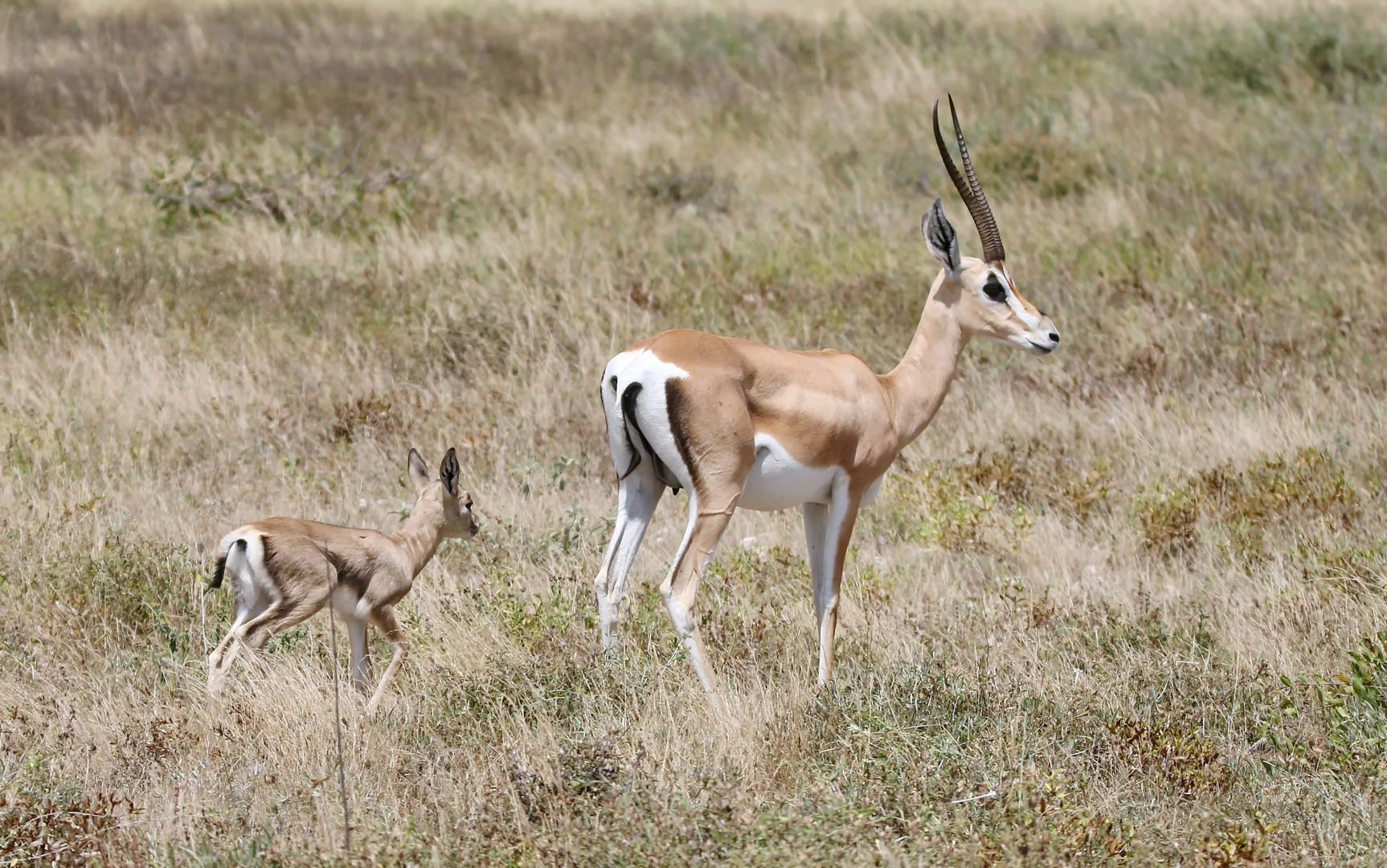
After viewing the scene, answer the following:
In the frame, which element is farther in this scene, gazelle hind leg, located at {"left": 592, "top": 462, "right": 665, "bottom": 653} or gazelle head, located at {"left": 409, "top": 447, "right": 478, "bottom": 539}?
gazelle head, located at {"left": 409, "top": 447, "right": 478, "bottom": 539}

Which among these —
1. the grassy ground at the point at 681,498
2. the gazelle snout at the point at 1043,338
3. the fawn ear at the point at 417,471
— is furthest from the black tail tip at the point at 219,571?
the gazelle snout at the point at 1043,338

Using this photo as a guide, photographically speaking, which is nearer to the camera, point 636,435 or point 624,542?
point 636,435

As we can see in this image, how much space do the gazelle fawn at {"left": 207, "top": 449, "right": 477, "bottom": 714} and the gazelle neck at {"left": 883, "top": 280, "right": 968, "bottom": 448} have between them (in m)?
1.94

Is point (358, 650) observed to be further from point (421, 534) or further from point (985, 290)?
point (985, 290)

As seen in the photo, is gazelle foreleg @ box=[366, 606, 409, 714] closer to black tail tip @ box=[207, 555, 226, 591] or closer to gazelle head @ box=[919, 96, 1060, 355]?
black tail tip @ box=[207, 555, 226, 591]

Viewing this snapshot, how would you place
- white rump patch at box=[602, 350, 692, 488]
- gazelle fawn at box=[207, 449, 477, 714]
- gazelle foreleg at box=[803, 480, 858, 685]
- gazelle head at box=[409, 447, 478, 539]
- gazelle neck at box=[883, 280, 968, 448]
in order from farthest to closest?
gazelle head at box=[409, 447, 478, 539] → gazelle neck at box=[883, 280, 968, 448] → gazelle foreleg at box=[803, 480, 858, 685] → gazelle fawn at box=[207, 449, 477, 714] → white rump patch at box=[602, 350, 692, 488]

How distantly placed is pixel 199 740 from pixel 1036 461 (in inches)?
193

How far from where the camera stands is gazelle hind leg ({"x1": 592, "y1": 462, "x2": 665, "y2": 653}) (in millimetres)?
5711

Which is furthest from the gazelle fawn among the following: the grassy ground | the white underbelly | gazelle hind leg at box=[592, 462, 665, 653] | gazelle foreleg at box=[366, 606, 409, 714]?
the white underbelly

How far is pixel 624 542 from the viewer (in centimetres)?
583

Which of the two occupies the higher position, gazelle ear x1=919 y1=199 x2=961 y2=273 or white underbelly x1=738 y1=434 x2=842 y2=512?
gazelle ear x1=919 y1=199 x2=961 y2=273

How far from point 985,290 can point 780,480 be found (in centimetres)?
142

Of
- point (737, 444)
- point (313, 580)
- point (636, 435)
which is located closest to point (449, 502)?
point (313, 580)

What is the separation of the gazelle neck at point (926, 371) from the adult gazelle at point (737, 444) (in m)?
0.01
